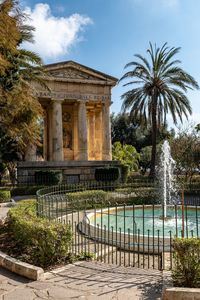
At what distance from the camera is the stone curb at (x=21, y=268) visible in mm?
6020

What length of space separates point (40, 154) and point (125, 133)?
13.8 m

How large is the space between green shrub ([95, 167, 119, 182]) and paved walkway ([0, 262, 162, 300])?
2137cm

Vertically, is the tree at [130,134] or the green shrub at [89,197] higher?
the tree at [130,134]

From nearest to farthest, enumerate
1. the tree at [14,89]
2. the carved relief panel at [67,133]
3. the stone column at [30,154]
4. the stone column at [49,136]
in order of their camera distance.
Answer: the tree at [14,89], the stone column at [30,154], the stone column at [49,136], the carved relief panel at [67,133]

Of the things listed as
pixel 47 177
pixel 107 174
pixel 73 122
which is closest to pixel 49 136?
pixel 73 122

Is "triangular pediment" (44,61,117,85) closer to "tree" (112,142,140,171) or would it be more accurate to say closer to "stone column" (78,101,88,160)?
"stone column" (78,101,88,160)

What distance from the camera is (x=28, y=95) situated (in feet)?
49.2

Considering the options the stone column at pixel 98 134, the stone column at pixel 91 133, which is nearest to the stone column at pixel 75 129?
the stone column at pixel 91 133

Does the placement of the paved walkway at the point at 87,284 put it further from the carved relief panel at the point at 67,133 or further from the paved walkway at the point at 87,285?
the carved relief panel at the point at 67,133

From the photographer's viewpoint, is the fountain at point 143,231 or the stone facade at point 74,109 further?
the stone facade at point 74,109

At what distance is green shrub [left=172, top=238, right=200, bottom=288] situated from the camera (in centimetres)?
530

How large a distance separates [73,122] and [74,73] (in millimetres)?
5129

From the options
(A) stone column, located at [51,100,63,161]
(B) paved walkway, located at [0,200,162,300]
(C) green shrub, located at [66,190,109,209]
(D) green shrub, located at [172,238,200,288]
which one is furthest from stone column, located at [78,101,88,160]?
(D) green shrub, located at [172,238,200,288]

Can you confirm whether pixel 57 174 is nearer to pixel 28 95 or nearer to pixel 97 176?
pixel 97 176
